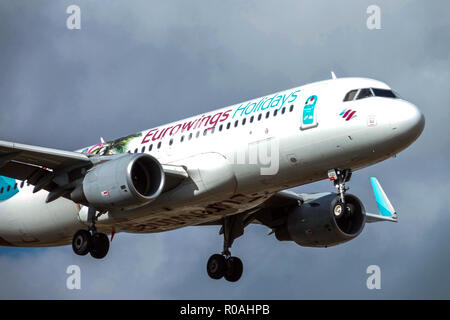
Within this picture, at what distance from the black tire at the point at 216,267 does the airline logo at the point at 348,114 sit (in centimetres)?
1057

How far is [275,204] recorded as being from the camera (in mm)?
40375

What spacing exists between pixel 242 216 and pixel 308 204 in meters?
2.79

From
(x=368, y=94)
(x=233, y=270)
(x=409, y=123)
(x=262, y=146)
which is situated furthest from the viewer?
(x=233, y=270)

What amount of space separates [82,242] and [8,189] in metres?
6.29

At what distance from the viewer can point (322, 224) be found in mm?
38750

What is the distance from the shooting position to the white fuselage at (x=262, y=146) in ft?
102

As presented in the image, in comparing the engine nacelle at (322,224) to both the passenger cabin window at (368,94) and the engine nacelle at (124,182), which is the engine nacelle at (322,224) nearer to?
the passenger cabin window at (368,94)

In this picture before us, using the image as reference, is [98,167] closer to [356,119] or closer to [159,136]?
[159,136]

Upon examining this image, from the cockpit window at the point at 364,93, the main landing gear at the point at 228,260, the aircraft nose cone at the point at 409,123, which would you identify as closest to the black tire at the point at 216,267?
the main landing gear at the point at 228,260

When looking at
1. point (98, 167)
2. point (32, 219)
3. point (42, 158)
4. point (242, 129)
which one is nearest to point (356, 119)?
point (242, 129)

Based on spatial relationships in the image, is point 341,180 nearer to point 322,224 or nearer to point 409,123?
point 409,123

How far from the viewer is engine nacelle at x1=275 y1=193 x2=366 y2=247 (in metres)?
37.9

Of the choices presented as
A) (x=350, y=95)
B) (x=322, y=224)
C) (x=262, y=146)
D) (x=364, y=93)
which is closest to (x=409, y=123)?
(x=364, y=93)

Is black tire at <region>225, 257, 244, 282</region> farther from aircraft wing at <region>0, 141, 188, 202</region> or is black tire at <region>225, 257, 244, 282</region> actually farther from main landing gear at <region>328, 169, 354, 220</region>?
main landing gear at <region>328, 169, 354, 220</region>
